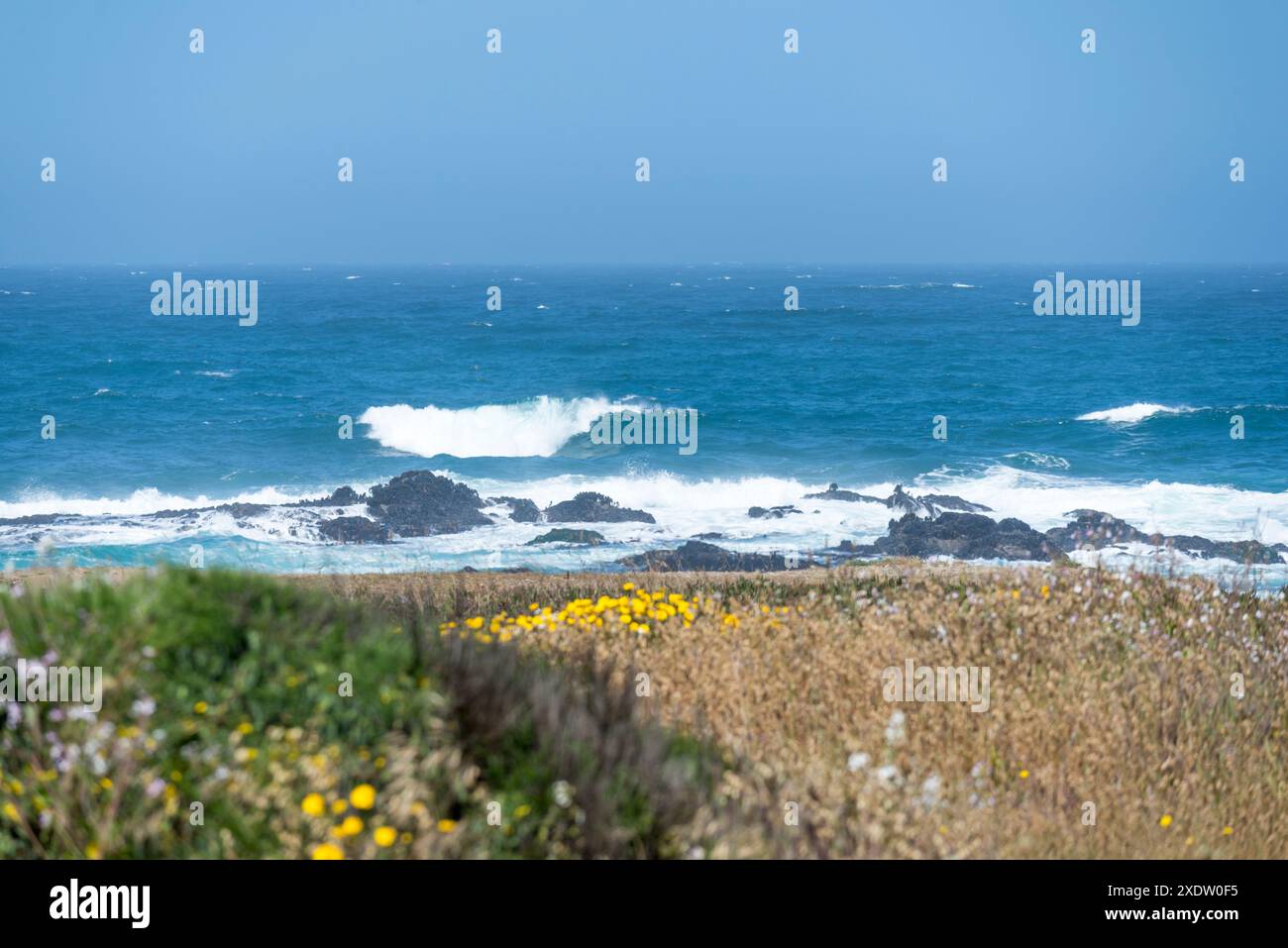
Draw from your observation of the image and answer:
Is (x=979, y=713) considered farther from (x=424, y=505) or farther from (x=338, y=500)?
(x=338, y=500)

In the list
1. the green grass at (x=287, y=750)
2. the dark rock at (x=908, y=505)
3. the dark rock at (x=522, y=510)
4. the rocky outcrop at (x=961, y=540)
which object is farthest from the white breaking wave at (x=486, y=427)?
the green grass at (x=287, y=750)

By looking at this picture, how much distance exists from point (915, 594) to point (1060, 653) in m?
1.85

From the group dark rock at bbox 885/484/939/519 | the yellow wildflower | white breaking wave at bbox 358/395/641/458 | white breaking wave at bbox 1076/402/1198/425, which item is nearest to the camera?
the yellow wildflower

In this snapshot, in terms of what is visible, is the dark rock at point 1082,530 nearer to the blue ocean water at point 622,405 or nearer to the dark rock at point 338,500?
the blue ocean water at point 622,405

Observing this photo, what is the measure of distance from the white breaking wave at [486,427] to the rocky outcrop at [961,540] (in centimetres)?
1639

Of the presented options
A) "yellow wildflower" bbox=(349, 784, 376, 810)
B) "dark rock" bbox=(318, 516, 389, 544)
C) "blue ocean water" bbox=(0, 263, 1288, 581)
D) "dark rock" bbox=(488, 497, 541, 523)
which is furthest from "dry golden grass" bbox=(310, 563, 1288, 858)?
"dark rock" bbox=(488, 497, 541, 523)

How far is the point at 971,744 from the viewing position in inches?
228

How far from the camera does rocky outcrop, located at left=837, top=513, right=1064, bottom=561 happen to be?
24.1 m

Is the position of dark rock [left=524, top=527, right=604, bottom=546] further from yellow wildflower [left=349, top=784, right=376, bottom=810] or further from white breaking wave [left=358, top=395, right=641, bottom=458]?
yellow wildflower [left=349, top=784, right=376, bottom=810]

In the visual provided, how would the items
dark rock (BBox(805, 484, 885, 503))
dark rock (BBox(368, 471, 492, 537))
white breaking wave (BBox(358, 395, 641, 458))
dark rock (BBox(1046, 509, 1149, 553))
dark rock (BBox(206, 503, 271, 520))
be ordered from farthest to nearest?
white breaking wave (BBox(358, 395, 641, 458)) < dark rock (BBox(805, 484, 885, 503)) < dark rock (BBox(206, 503, 271, 520)) < dark rock (BBox(368, 471, 492, 537)) < dark rock (BBox(1046, 509, 1149, 553))

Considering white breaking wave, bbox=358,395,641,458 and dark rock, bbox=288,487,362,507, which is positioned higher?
white breaking wave, bbox=358,395,641,458

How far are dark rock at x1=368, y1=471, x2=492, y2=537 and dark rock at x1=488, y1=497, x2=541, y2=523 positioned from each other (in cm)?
78

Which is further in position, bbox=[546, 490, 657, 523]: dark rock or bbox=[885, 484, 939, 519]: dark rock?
bbox=[885, 484, 939, 519]: dark rock
